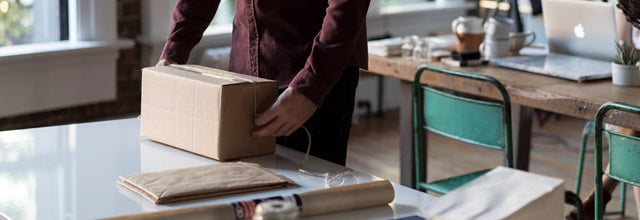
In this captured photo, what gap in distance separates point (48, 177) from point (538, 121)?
4288mm

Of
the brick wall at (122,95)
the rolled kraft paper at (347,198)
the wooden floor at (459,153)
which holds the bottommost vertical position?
the wooden floor at (459,153)

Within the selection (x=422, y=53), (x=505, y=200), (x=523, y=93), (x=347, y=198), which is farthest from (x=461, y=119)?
(x=505, y=200)

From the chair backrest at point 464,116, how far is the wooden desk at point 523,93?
0.14 m

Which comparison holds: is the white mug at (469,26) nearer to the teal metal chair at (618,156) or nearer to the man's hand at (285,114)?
the teal metal chair at (618,156)

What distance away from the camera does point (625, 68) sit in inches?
113

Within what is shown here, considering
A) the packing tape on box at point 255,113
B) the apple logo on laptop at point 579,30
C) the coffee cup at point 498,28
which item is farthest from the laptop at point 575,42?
the packing tape on box at point 255,113

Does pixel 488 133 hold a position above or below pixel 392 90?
above

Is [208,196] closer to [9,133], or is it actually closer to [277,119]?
[277,119]

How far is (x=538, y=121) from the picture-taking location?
5633mm

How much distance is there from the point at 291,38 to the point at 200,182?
0.59m

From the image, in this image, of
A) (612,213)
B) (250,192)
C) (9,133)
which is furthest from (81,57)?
(250,192)

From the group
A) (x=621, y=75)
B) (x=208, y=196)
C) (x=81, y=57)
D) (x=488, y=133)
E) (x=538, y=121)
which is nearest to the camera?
(x=208, y=196)

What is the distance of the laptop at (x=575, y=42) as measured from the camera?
3109mm

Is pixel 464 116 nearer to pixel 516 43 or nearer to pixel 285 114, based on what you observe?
pixel 516 43
